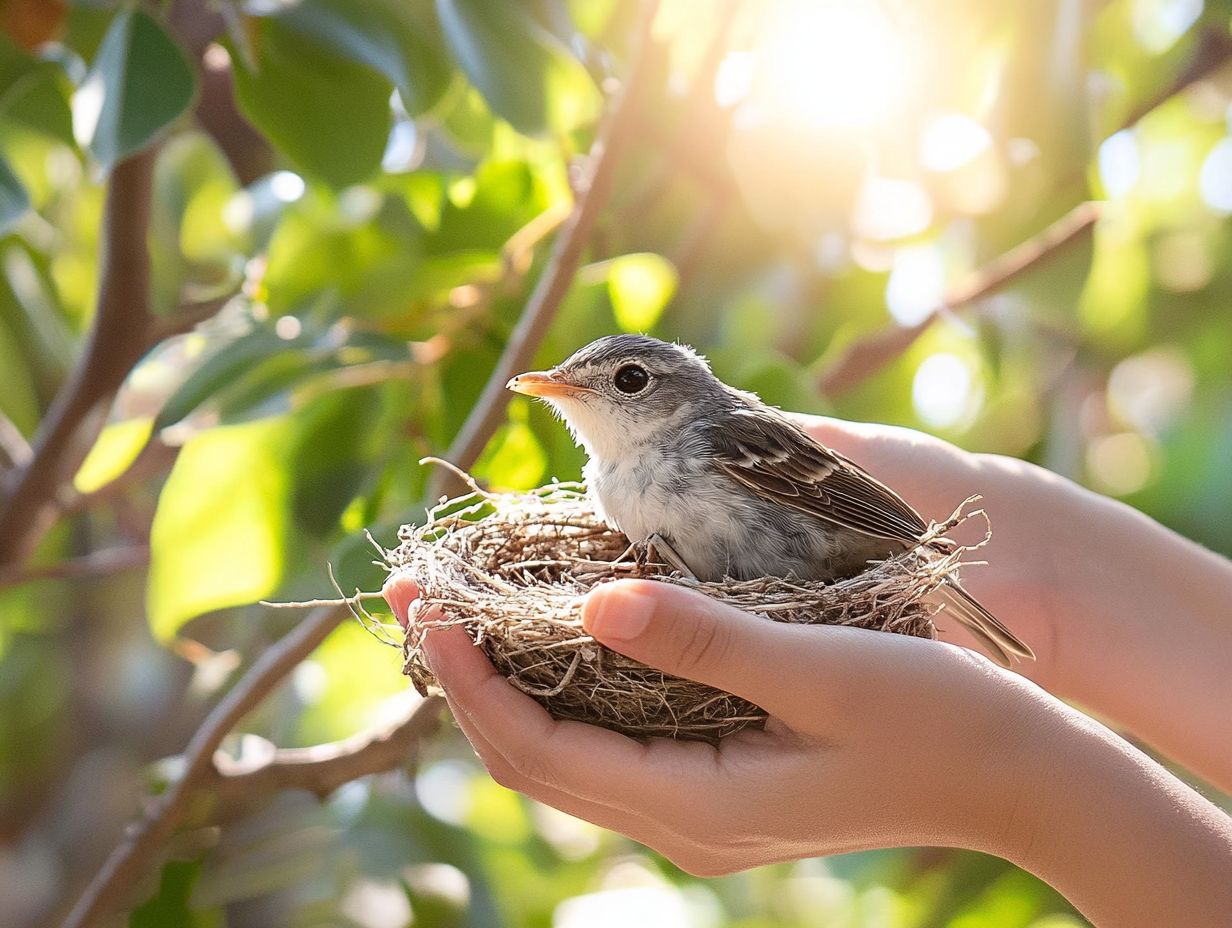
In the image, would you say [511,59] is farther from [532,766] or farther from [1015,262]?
[1015,262]

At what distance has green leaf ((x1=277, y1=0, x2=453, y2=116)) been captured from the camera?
1290 mm

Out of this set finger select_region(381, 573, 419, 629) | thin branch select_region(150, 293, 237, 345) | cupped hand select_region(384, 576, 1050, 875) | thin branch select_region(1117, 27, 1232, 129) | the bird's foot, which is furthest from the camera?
thin branch select_region(1117, 27, 1232, 129)

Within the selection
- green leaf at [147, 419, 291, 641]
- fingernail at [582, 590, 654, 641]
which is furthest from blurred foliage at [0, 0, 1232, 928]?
fingernail at [582, 590, 654, 641]

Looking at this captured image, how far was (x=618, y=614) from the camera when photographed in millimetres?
865

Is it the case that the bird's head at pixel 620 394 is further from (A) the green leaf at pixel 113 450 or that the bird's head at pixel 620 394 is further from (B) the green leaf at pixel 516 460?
(A) the green leaf at pixel 113 450

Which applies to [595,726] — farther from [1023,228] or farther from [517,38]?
[1023,228]

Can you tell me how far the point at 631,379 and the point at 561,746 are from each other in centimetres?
47

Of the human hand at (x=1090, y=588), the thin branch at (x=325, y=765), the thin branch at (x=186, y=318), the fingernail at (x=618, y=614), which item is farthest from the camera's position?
the thin branch at (x=186, y=318)

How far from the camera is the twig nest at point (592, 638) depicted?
40.3 inches

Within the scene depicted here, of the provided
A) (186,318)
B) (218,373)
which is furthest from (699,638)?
(186,318)

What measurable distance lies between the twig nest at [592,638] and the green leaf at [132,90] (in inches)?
18.5

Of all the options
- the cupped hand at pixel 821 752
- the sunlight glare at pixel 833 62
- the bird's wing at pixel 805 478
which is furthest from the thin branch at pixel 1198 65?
the cupped hand at pixel 821 752

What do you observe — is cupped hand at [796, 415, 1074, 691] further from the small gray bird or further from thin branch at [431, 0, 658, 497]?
thin branch at [431, 0, 658, 497]

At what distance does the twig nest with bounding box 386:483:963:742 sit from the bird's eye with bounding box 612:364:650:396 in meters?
0.22
